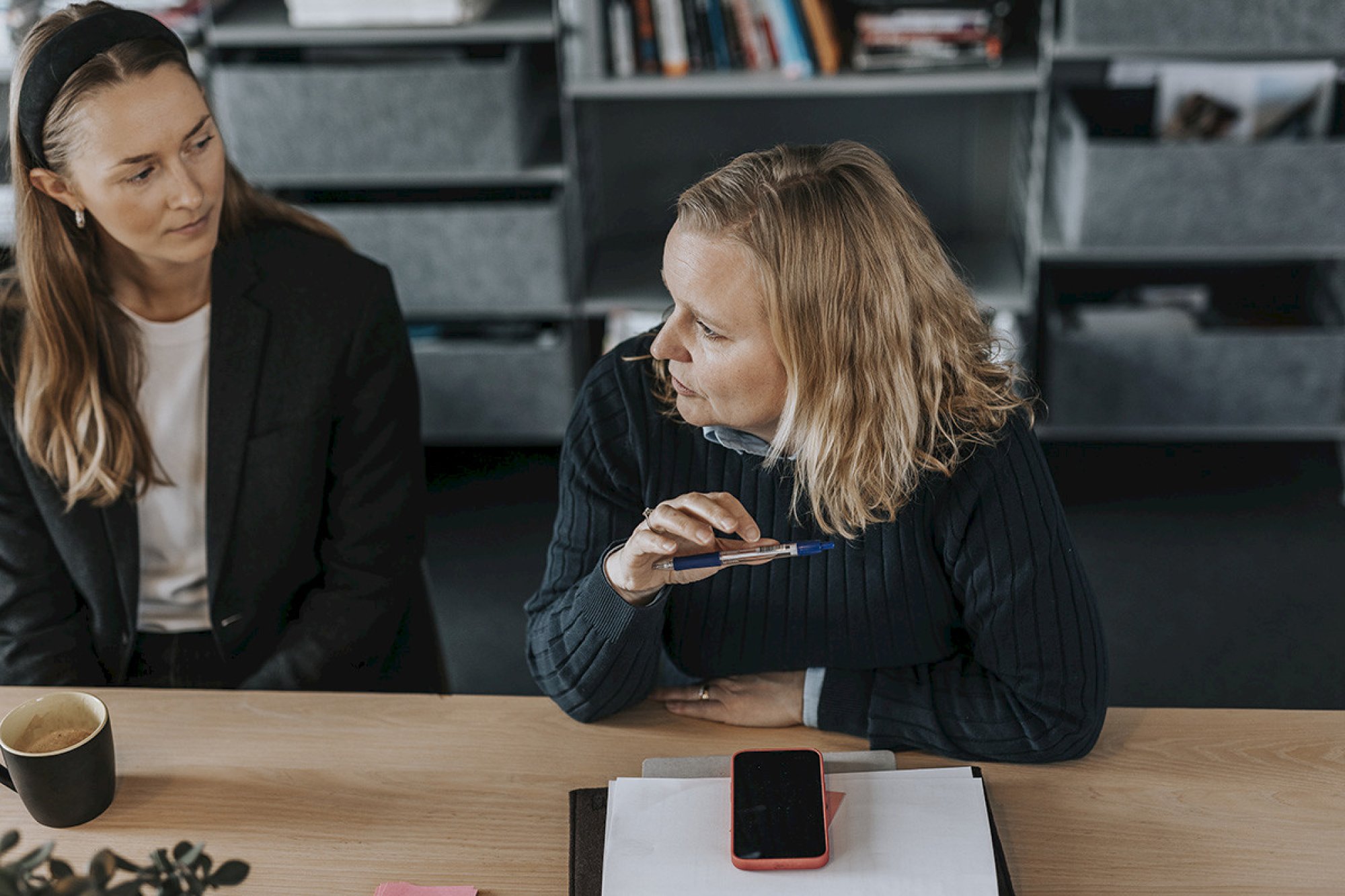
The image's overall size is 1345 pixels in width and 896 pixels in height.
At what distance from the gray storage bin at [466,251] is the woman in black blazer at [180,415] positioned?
41.1 inches

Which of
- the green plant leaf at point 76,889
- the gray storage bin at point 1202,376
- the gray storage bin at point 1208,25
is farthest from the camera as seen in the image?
the gray storage bin at point 1202,376

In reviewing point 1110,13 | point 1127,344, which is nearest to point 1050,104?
point 1110,13

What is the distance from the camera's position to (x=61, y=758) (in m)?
1.04

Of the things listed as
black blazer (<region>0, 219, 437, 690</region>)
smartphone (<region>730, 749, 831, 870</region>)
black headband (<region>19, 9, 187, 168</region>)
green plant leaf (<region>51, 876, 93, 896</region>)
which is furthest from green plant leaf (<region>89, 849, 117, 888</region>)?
black headband (<region>19, 9, 187, 168</region>)

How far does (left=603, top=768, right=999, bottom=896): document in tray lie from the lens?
3.22 feet

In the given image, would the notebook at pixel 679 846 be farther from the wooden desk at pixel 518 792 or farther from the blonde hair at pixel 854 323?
the blonde hair at pixel 854 323

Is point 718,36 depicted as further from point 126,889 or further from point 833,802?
point 126,889

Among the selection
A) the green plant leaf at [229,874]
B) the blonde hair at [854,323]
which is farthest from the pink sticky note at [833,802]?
the green plant leaf at [229,874]

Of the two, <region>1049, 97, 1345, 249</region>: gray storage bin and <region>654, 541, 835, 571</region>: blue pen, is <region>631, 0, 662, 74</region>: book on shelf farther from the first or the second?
<region>654, 541, 835, 571</region>: blue pen

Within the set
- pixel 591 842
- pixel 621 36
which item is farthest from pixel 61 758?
pixel 621 36

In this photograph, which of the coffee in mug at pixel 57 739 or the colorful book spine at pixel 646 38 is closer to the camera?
the coffee in mug at pixel 57 739

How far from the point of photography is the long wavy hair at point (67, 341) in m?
1.39

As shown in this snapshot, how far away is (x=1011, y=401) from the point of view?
1227 millimetres

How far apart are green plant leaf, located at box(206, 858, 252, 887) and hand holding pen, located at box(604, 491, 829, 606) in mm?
416
